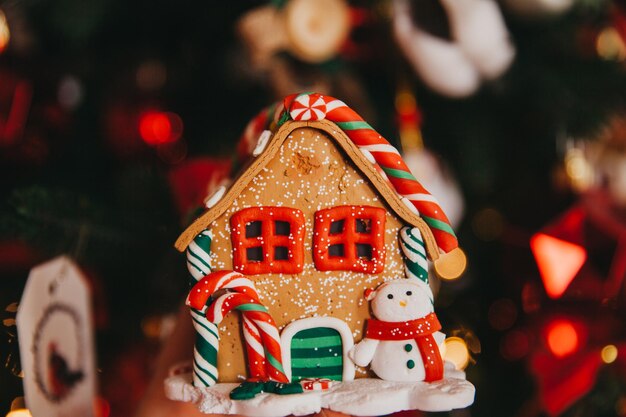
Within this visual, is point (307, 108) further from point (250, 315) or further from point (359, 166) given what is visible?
point (250, 315)

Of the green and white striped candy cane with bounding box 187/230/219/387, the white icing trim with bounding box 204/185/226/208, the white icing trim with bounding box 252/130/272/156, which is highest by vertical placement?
the white icing trim with bounding box 252/130/272/156

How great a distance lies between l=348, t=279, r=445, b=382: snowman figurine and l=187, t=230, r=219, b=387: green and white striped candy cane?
154mm

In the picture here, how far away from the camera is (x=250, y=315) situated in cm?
72

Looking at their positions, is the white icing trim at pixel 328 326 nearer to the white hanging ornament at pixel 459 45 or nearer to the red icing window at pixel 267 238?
the red icing window at pixel 267 238

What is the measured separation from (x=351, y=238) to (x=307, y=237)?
2.0 inches

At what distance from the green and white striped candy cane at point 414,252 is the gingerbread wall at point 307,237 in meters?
0.01

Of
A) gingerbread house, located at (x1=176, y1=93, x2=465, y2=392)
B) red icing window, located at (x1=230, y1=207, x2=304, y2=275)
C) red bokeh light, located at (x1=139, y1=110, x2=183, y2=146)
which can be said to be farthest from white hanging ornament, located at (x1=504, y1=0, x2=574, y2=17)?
red bokeh light, located at (x1=139, y1=110, x2=183, y2=146)

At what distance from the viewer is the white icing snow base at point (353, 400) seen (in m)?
0.65

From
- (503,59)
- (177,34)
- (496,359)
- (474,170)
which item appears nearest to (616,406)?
(496,359)

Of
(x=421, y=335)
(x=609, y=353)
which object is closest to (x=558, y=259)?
(x=609, y=353)

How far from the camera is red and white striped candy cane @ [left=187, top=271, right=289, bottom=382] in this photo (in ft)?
2.30

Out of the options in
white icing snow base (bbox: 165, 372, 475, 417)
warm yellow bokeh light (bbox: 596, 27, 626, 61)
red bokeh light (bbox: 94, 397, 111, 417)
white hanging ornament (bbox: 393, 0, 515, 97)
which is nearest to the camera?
white icing snow base (bbox: 165, 372, 475, 417)

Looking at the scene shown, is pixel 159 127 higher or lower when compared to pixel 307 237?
higher

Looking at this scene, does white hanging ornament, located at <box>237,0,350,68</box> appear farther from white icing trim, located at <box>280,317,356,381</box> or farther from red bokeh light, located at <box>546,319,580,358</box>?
red bokeh light, located at <box>546,319,580,358</box>
